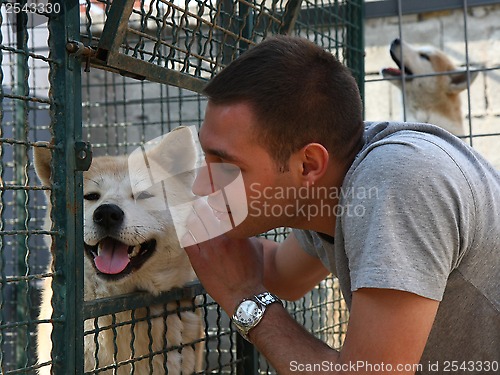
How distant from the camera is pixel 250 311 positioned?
1623 millimetres

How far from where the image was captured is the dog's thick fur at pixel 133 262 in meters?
2.18

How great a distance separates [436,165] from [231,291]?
0.64 meters

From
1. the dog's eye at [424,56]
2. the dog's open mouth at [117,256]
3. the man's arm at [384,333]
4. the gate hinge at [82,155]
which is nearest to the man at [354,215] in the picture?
the man's arm at [384,333]

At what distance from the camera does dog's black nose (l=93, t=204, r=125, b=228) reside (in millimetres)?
2205

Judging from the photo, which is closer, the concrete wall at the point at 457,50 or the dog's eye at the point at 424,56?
the dog's eye at the point at 424,56

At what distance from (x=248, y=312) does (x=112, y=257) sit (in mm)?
805

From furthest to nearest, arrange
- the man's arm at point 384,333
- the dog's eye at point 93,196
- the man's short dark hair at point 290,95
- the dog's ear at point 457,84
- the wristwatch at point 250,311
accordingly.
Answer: the dog's ear at point 457,84, the dog's eye at point 93,196, the wristwatch at point 250,311, the man's short dark hair at point 290,95, the man's arm at point 384,333

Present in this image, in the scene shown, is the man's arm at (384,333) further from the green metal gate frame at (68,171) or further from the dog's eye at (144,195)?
the dog's eye at (144,195)

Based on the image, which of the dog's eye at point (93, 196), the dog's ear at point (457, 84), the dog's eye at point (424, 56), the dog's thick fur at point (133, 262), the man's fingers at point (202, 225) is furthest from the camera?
the dog's ear at point (457, 84)

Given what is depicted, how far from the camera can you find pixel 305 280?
7.04 feet

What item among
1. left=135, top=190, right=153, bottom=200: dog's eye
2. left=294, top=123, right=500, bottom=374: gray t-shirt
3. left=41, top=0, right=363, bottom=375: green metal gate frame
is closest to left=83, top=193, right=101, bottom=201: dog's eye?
left=135, top=190, right=153, bottom=200: dog's eye

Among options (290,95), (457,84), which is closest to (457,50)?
(457,84)

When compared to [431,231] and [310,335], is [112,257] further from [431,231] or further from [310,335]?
[431,231]

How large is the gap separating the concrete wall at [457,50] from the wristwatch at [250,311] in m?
4.21
